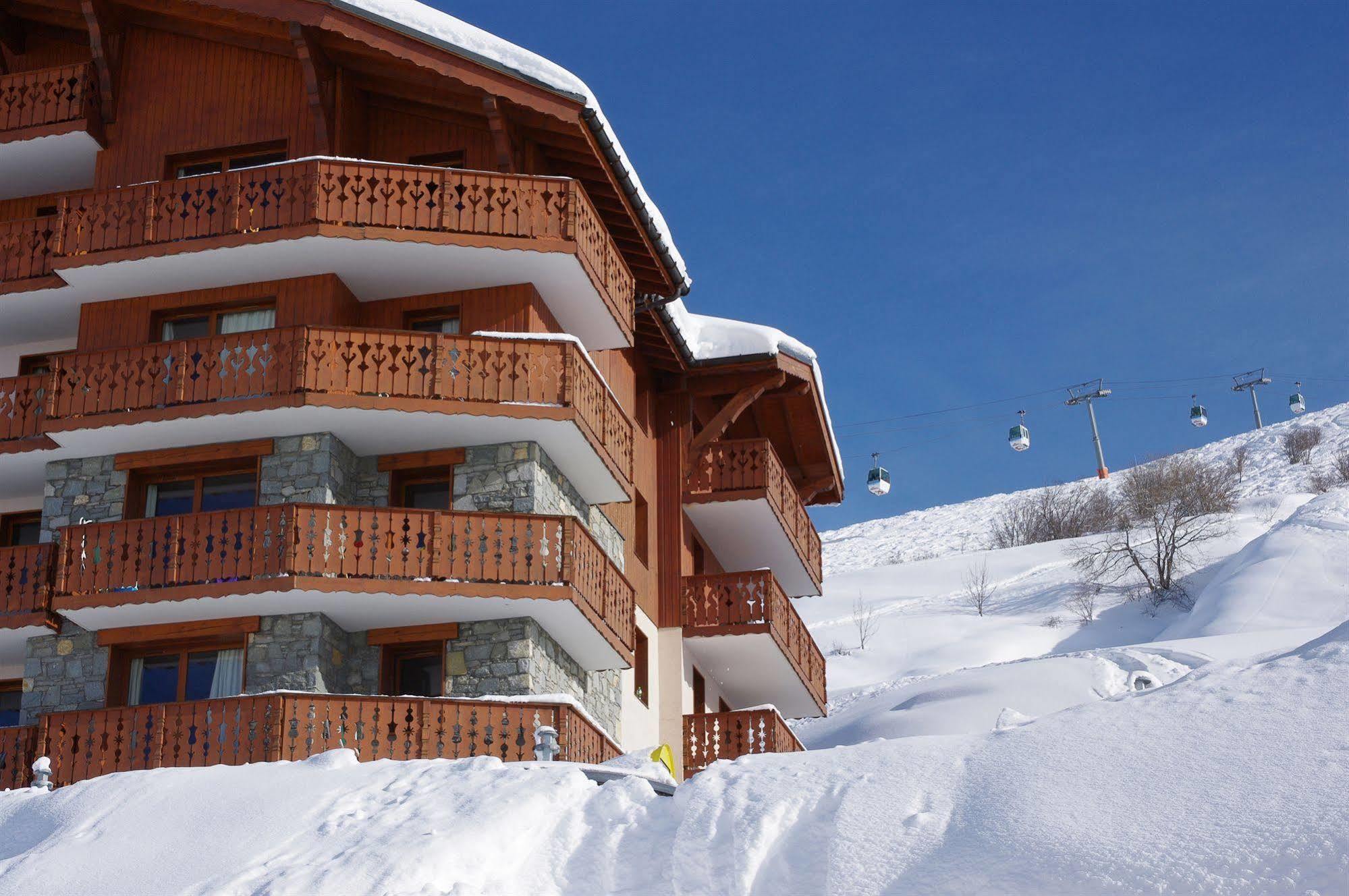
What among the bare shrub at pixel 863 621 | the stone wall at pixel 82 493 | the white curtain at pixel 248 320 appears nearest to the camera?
the stone wall at pixel 82 493

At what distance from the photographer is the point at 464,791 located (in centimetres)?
1576

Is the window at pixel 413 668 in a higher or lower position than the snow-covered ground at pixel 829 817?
higher

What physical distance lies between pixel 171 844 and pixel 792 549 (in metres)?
17.3

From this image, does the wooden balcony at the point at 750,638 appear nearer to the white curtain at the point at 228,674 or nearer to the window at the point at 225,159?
the white curtain at the point at 228,674

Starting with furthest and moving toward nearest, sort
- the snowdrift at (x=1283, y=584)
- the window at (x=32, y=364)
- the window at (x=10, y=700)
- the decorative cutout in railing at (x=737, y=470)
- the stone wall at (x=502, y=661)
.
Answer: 1. the snowdrift at (x=1283, y=584)
2. the decorative cutout in railing at (x=737, y=470)
3. the window at (x=32, y=364)
4. the window at (x=10, y=700)
5. the stone wall at (x=502, y=661)

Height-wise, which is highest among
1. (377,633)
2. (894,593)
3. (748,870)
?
(894,593)

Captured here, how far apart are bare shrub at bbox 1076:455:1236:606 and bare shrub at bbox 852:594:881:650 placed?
23.7ft

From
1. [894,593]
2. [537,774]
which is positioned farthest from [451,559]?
[894,593]

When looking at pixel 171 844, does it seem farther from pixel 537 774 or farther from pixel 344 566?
pixel 344 566

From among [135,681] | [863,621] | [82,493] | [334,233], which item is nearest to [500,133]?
[334,233]

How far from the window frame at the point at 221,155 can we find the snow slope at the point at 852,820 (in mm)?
11013

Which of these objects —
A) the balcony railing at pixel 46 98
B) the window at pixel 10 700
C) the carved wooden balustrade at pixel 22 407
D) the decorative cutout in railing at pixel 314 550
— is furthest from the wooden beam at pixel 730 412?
the window at pixel 10 700

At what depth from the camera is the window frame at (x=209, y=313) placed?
79.4ft

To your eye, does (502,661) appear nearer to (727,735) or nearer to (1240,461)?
(727,735)
